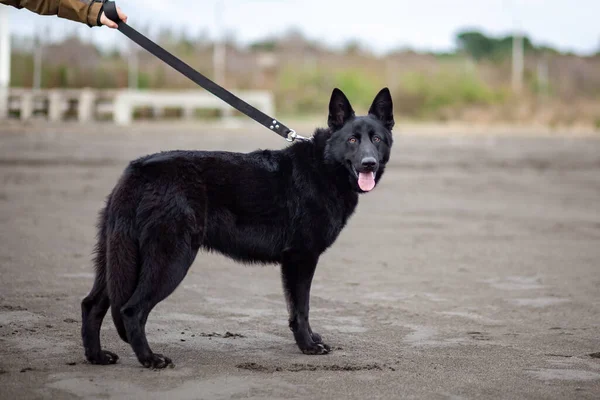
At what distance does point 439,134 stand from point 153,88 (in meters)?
15.7

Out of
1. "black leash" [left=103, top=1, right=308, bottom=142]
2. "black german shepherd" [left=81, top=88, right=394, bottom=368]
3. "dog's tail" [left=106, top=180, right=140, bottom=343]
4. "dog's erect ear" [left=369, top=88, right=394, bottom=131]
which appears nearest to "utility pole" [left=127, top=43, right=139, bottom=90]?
"black leash" [left=103, top=1, right=308, bottom=142]

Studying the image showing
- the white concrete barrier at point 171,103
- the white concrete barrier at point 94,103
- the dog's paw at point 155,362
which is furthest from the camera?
the white concrete barrier at point 171,103

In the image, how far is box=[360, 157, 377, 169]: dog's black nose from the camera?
5.89 meters

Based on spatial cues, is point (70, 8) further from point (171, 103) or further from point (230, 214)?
point (171, 103)

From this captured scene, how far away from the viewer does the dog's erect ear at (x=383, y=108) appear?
6.27 meters

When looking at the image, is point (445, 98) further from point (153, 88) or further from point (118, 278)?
point (118, 278)

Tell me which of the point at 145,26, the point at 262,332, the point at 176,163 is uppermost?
the point at 145,26

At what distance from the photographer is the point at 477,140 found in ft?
84.9

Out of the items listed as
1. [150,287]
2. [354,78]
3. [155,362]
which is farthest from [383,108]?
[354,78]

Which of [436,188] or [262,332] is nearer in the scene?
[262,332]

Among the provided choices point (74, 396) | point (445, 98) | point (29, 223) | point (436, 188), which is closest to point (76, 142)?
point (436, 188)

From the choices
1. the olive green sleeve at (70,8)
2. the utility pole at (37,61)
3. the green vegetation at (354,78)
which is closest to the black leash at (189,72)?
the olive green sleeve at (70,8)

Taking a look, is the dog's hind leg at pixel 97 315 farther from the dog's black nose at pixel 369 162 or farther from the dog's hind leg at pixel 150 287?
the dog's black nose at pixel 369 162

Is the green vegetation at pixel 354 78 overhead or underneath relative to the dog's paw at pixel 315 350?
overhead
